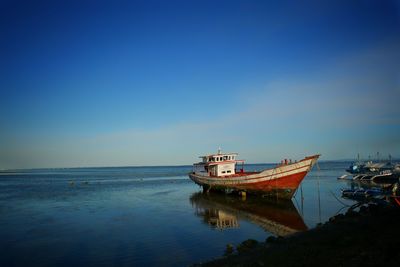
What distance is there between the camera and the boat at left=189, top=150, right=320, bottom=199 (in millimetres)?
36500

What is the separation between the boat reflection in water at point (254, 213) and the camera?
2522 cm

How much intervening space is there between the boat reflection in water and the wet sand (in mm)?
6734

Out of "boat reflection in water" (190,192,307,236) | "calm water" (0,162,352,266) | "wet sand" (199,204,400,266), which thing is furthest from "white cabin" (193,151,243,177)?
"wet sand" (199,204,400,266)

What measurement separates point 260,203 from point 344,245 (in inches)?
960

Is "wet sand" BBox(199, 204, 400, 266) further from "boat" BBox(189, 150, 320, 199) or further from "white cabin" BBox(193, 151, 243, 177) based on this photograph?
"white cabin" BBox(193, 151, 243, 177)

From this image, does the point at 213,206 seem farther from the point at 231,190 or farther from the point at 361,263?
the point at 361,263

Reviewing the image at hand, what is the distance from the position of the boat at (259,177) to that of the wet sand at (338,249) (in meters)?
18.3

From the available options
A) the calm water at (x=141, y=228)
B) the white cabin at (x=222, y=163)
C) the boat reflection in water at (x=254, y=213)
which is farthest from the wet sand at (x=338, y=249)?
the white cabin at (x=222, y=163)

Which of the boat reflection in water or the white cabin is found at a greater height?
the white cabin

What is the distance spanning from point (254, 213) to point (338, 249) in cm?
1880

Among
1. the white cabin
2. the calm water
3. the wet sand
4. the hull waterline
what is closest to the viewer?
the wet sand

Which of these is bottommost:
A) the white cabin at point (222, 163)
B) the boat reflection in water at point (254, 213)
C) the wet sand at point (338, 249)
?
the boat reflection in water at point (254, 213)

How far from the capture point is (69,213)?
109 feet

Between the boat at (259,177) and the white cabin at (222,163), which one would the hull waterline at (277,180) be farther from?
the white cabin at (222,163)
